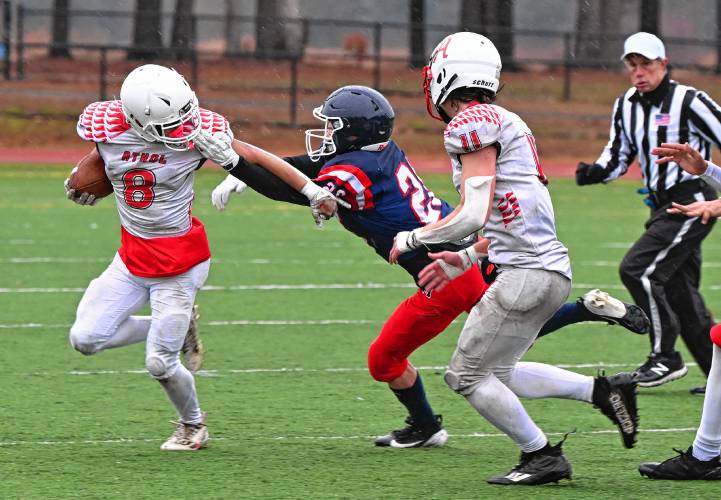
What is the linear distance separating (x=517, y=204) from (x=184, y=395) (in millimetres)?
1794

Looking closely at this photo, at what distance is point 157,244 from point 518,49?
162ft

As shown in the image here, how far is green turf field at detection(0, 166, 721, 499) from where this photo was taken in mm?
5770

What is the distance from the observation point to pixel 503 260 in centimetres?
562

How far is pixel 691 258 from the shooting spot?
26.1 ft

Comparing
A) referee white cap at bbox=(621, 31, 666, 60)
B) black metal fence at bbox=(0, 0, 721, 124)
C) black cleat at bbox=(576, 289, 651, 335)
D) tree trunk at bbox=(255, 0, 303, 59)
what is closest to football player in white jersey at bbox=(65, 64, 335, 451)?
black cleat at bbox=(576, 289, 651, 335)

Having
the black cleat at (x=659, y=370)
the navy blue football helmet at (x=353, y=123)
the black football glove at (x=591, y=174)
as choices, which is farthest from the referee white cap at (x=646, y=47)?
the navy blue football helmet at (x=353, y=123)

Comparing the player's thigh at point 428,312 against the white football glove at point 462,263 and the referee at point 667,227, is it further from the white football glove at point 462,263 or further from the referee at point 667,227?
the referee at point 667,227

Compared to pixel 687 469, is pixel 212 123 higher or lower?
higher

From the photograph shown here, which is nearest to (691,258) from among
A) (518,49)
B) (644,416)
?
(644,416)

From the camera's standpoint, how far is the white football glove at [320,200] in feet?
19.4

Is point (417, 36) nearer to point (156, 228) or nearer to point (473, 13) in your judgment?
point (473, 13)

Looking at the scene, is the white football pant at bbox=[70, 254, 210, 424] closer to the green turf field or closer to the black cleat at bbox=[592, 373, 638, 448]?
the green turf field

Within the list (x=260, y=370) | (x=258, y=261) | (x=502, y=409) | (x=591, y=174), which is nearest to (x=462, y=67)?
(x=502, y=409)

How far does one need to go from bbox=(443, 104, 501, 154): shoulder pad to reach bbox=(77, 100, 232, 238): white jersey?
116 cm
